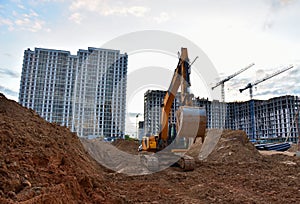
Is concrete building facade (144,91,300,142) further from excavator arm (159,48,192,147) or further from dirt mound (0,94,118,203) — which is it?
dirt mound (0,94,118,203)

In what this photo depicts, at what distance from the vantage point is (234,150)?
14258 millimetres

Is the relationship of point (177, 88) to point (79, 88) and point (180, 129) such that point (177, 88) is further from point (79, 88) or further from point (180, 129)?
point (79, 88)

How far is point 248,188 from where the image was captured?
6555mm

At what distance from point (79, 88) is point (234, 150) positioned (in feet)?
110

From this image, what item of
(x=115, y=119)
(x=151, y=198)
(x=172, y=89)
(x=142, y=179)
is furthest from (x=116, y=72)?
(x=151, y=198)

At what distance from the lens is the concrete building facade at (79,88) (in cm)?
3459

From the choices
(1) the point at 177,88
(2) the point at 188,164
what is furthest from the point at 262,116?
(2) the point at 188,164

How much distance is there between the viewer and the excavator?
8.20 metres

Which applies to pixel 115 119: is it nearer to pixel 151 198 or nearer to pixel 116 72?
pixel 116 72

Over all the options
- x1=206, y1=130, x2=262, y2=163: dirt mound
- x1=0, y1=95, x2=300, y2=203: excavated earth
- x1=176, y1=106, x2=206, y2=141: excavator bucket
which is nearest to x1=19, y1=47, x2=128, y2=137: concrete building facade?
x1=206, y1=130, x2=262, y2=163: dirt mound

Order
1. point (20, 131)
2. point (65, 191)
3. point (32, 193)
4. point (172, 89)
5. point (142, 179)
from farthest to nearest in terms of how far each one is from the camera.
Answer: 1. point (172, 89)
2. point (142, 179)
3. point (20, 131)
4. point (65, 191)
5. point (32, 193)

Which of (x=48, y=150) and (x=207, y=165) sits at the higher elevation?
(x=48, y=150)

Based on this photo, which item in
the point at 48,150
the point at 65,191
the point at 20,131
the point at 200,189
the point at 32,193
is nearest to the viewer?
the point at 32,193

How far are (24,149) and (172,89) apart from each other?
6.88 m
